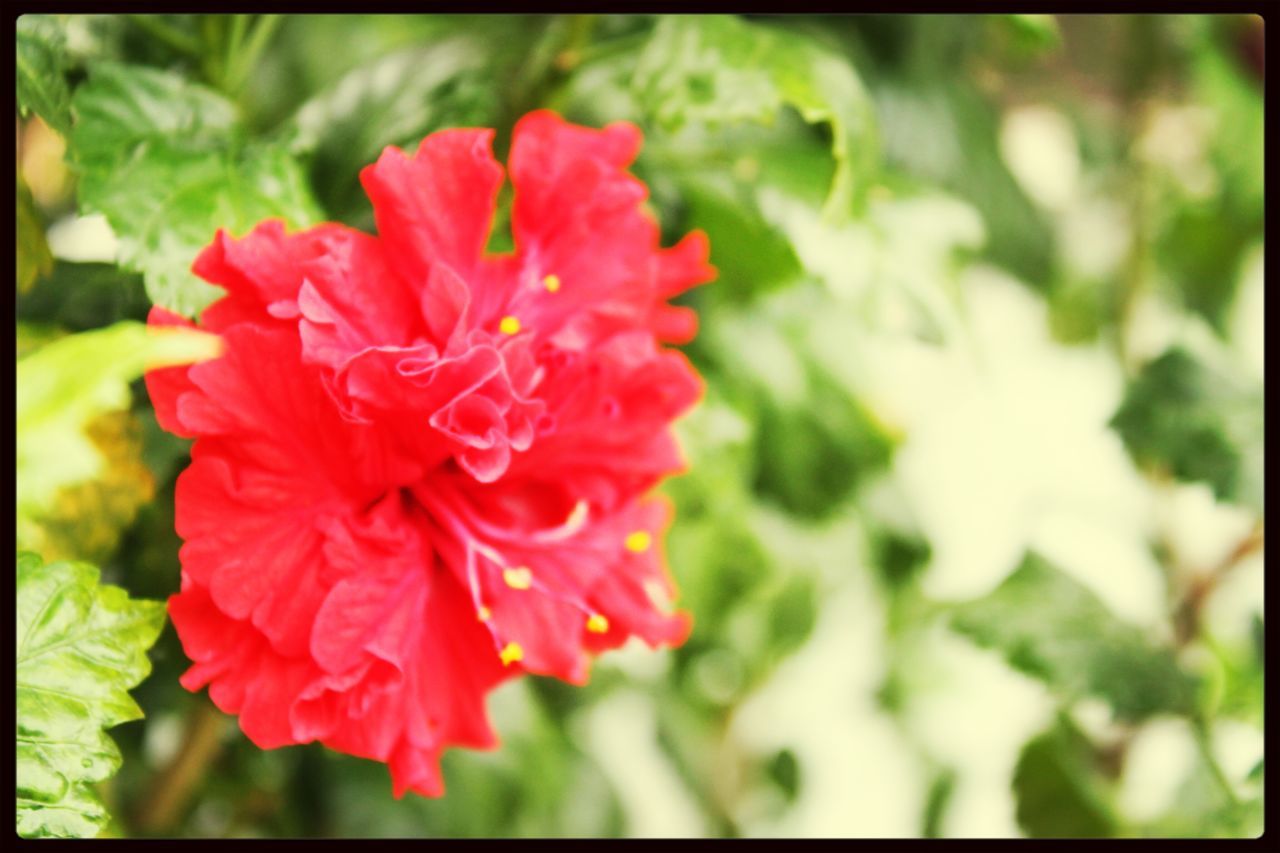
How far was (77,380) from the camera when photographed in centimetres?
45

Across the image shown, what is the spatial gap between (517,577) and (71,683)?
217mm

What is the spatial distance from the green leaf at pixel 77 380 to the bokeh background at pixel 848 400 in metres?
0.08

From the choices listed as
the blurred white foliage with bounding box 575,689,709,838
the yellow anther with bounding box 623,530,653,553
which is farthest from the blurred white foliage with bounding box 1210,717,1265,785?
the yellow anther with bounding box 623,530,653,553

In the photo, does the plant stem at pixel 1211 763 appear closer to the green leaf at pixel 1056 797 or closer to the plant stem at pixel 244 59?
the green leaf at pixel 1056 797

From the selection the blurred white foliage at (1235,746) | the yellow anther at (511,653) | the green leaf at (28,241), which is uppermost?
the green leaf at (28,241)

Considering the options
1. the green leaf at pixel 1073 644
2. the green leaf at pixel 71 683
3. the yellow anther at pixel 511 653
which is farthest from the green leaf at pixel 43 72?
the green leaf at pixel 1073 644

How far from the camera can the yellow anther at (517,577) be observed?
57cm

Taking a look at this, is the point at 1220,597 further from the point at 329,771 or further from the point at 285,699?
the point at 285,699

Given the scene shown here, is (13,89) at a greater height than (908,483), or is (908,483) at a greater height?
(13,89)

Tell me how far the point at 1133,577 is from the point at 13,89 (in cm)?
138

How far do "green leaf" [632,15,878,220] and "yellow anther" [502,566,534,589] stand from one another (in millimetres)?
271

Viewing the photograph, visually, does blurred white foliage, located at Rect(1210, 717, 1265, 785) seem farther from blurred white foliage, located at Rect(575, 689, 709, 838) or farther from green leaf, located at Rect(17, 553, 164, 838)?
green leaf, located at Rect(17, 553, 164, 838)

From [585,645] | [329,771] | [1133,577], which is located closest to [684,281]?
[585,645]

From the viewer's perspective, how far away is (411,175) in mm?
540
